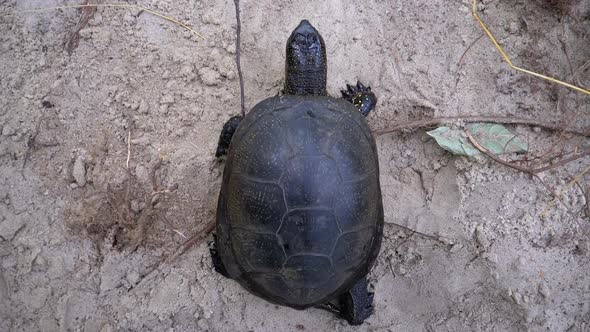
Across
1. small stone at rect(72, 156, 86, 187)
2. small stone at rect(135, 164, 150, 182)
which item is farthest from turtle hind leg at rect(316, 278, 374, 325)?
small stone at rect(72, 156, 86, 187)

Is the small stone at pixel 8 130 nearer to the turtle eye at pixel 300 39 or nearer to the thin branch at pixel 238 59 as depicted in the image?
the thin branch at pixel 238 59

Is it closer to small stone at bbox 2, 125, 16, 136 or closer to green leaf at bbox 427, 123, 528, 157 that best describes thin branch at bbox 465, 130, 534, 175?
green leaf at bbox 427, 123, 528, 157

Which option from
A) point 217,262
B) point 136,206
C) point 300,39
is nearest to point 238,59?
point 300,39

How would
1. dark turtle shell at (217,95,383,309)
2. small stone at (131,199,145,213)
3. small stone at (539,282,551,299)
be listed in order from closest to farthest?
dark turtle shell at (217,95,383,309), small stone at (539,282,551,299), small stone at (131,199,145,213)

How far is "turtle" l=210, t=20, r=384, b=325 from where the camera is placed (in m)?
2.20

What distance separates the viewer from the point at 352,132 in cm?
240

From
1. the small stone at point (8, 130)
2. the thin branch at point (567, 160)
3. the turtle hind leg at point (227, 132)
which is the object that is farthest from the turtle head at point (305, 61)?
the small stone at point (8, 130)

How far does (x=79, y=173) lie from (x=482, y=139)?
2364mm

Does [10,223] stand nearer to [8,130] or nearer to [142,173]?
[8,130]

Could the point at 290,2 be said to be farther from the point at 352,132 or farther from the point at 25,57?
the point at 25,57

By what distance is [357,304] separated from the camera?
268 centimetres

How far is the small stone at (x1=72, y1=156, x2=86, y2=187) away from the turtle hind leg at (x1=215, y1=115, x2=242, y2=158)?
79cm

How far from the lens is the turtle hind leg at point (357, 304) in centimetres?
268

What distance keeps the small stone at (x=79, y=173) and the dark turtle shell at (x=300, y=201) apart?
89cm
